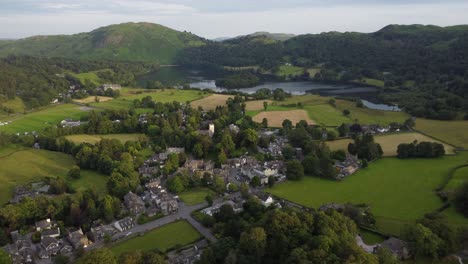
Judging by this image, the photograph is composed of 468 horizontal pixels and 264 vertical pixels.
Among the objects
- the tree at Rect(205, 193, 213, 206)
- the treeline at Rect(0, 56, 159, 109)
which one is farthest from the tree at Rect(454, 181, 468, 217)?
the treeline at Rect(0, 56, 159, 109)

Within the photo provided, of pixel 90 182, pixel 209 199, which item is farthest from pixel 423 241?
pixel 90 182

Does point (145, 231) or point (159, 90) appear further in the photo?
point (159, 90)

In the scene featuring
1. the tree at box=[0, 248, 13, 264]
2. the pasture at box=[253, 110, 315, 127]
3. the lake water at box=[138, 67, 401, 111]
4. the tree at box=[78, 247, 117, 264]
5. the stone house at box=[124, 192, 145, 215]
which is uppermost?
the tree at box=[78, 247, 117, 264]

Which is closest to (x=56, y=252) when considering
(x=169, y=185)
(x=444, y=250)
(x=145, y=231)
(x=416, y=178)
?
(x=145, y=231)

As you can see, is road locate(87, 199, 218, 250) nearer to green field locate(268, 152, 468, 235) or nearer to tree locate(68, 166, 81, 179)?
green field locate(268, 152, 468, 235)

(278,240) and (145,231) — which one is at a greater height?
(278,240)

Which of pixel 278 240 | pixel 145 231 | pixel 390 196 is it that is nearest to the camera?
pixel 278 240

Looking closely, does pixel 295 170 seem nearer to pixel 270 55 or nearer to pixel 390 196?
pixel 390 196

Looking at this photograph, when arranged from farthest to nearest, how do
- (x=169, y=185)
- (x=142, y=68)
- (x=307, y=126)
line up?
(x=142, y=68)
(x=307, y=126)
(x=169, y=185)
